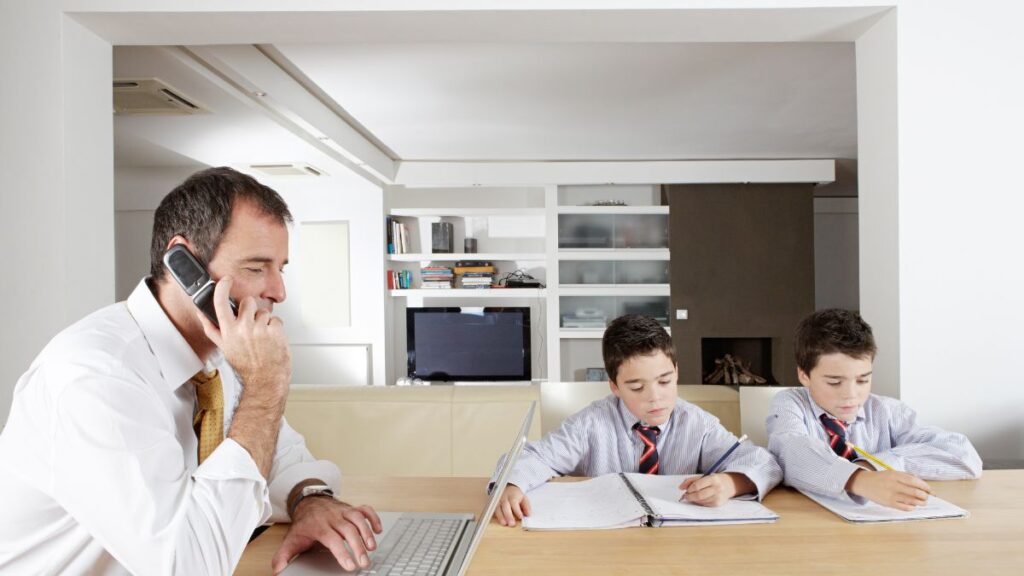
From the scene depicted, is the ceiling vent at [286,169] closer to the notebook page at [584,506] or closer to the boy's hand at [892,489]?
the notebook page at [584,506]

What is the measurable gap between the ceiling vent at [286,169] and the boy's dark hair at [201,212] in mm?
4779

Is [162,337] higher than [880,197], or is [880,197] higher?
[880,197]

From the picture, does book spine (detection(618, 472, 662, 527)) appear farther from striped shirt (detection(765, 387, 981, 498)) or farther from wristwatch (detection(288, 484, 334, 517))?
wristwatch (detection(288, 484, 334, 517))

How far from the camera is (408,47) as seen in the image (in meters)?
3.55

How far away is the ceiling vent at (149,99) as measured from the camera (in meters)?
3.59

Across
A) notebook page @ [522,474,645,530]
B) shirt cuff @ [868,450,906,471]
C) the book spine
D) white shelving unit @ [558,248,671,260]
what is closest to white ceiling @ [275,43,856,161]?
white shelving unit @ [558,248,671,260]

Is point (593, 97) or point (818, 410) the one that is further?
point (593, 97)

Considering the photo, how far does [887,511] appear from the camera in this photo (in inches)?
47.3

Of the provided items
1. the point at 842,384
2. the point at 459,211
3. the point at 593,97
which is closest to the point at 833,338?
the point at 842,384

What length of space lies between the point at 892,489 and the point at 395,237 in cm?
Answer: 590

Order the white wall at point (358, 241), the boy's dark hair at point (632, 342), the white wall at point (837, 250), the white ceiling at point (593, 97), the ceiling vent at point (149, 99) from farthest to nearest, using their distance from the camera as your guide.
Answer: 1. the white wall at point (837, 250)
2. the white wall at point (358, 241)
3. the white ceiling at point (593, 97)
4. the ceiling vent at point (149, 99)
5. the boy's dark hair at point (632, 342)

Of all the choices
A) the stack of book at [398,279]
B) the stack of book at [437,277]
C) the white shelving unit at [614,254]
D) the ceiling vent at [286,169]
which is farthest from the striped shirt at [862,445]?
the stack of book at [398,279]

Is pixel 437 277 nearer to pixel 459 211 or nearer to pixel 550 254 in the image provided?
pixel 459 211

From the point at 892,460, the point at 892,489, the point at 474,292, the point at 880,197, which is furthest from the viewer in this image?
the point at 474,292
